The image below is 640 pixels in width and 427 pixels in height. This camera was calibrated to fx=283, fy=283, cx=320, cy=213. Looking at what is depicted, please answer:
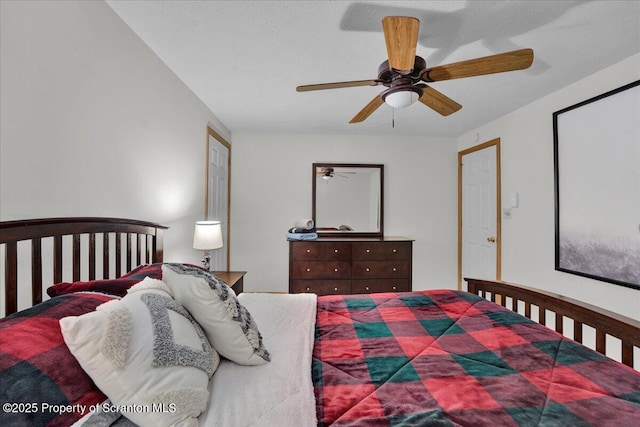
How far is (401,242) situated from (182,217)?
7.94 ft

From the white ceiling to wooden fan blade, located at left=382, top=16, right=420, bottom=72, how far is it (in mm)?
353

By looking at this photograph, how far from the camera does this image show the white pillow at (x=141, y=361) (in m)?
0.66

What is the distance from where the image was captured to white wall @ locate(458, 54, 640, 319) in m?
2.05

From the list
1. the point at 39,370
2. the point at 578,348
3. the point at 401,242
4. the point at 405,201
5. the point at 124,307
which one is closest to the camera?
the point at 39,370

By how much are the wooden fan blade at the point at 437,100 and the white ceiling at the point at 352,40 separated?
334 millimetres

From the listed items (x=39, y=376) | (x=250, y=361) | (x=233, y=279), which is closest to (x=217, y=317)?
(x=250, y=361)

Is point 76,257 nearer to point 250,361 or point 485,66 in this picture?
point 250,361

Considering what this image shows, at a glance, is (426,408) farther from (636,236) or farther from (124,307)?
(636,236)

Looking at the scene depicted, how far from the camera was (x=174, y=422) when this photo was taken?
66 centimetres

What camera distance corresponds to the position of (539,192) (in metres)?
2.71

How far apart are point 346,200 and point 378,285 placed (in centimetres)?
125

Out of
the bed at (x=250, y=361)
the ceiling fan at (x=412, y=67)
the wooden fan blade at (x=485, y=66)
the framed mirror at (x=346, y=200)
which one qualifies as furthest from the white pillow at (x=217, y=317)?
the framed mirror at (x=346, y=200)

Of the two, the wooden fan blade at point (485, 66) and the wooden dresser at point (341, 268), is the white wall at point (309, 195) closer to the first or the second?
the wooden dresser at point (341, 268)

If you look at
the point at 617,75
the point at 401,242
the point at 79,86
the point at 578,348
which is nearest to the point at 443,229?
the point at 401,242
